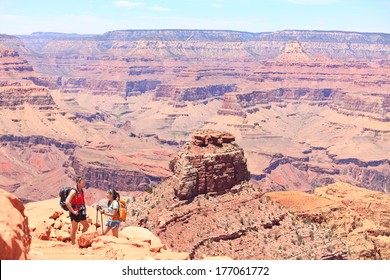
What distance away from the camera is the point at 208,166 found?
43875 millimetres

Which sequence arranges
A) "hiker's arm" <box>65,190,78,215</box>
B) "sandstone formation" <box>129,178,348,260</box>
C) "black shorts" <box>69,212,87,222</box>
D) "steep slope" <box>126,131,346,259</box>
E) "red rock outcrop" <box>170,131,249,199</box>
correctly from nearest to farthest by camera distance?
"hiker's arm" <box>65,190,78,215</box>
"black shorts" <box>69,212,87,222</box>
"sandstone formation" <box>129,178,348,260</box>
"steep slope" <box>126,131,346,259</box>
"red rock outcrop" <box>170,131,249,199</box>

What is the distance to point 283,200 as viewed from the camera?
54.2 meters

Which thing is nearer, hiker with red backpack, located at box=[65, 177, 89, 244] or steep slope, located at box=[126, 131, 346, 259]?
hiker with red backpack, located at box=[65, 177, 89, 244]

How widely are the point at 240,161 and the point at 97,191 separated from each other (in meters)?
101

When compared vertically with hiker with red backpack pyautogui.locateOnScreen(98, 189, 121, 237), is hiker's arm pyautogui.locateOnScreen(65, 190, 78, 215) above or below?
above

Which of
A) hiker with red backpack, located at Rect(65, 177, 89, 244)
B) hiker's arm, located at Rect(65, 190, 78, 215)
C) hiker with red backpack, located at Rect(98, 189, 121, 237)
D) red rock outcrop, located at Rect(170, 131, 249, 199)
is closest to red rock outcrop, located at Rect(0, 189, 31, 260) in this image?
hiker's arm, located at Rect(65, 190, 78, 215)

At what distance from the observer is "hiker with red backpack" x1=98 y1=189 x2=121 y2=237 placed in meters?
23.5

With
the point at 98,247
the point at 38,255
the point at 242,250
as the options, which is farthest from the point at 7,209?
the point at 242,250

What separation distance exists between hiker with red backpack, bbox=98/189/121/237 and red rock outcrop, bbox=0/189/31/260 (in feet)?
16.5

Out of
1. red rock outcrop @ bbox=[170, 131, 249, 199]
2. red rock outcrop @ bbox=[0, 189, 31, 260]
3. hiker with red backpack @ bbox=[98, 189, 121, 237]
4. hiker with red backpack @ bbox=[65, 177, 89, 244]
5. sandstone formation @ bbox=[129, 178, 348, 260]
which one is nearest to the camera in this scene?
red rock outcrop @ bbox=[0, 189, 31, 260]

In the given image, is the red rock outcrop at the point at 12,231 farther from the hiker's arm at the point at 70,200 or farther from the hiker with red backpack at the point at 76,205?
the hiker with red backpack at the point at 76,205

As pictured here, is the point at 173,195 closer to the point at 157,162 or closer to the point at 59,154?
the point at 157,162

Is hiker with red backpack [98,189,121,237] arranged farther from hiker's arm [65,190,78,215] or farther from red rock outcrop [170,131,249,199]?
red rock outcrop [170,131,249,199]

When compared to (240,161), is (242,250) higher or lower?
lower
